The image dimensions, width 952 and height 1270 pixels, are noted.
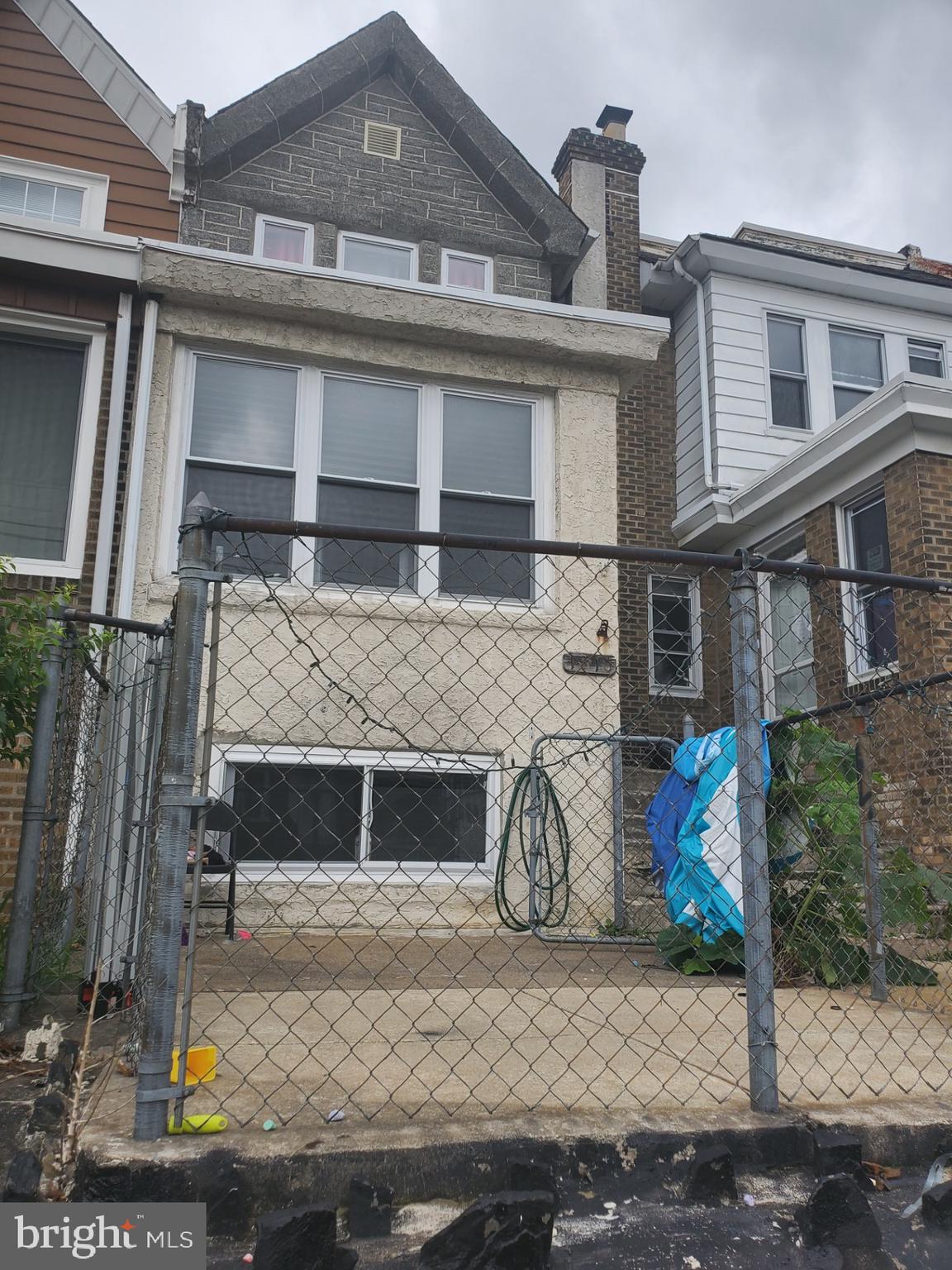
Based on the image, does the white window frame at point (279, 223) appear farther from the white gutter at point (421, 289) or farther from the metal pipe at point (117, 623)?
the metal pipe at point (117, 623)

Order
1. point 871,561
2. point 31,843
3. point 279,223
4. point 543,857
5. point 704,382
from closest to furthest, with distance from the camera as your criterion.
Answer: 1. point 31,843
2. point 543,857
3. point 871,561
4. point 279,223
5. point 704,382

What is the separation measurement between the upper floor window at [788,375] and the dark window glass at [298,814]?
7.02 metres

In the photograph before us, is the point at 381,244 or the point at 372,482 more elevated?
the point at 381,244

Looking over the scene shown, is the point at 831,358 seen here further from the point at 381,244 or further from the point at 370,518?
the point at 370,518

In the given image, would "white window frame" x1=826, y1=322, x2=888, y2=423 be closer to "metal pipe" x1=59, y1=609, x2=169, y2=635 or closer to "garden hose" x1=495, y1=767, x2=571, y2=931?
"garden hose" x1=495, y1=767, x2=571, y2=931

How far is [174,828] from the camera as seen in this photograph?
2402 mm

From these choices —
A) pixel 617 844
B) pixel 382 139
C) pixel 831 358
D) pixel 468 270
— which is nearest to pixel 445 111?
pixel 382 139

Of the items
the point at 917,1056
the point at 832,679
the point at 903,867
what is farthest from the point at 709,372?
the point at 917,1056

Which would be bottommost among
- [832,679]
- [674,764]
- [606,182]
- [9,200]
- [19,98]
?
[674,764]

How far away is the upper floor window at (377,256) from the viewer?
927 centimetres

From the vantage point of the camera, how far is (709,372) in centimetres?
1090

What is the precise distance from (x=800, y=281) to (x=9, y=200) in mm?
8355

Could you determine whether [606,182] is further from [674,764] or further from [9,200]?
[674,764]

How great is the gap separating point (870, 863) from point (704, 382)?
7.82 metres
